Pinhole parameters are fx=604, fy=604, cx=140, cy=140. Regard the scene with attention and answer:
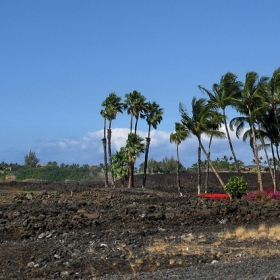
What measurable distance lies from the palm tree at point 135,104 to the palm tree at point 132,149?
4.29 feet

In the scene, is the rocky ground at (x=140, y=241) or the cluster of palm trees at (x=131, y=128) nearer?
the rocky ground at (x=140, y=241)

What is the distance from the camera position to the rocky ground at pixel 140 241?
53.0 feet

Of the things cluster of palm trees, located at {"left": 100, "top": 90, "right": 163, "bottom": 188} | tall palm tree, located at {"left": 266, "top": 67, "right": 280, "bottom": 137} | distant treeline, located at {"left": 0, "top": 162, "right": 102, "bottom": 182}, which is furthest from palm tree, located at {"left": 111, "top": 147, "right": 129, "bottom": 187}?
distant treeline, located at {"left": 0, "top": 162, "right": 102, "bottom": 182}

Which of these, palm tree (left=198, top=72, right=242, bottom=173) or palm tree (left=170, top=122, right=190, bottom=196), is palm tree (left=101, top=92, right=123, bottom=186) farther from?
palm tree (left=198, top=72, right=242, bottom=173)

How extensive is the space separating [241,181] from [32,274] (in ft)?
94.3

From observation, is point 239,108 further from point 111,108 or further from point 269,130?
point 111,108

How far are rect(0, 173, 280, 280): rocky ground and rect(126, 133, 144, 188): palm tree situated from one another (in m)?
21.3

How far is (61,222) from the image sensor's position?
27.4 metres

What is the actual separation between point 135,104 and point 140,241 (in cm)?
4054

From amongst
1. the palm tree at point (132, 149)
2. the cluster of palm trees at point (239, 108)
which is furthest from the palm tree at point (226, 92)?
the palm tree at point (132, 149)

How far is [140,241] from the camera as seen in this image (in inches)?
904

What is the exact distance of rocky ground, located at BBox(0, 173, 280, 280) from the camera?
1616 cm

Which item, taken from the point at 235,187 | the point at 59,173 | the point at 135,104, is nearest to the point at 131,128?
the point at 135,104

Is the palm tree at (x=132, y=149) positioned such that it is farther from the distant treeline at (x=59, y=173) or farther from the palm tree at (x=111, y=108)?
the distant treeline at (x=59, y=173)
